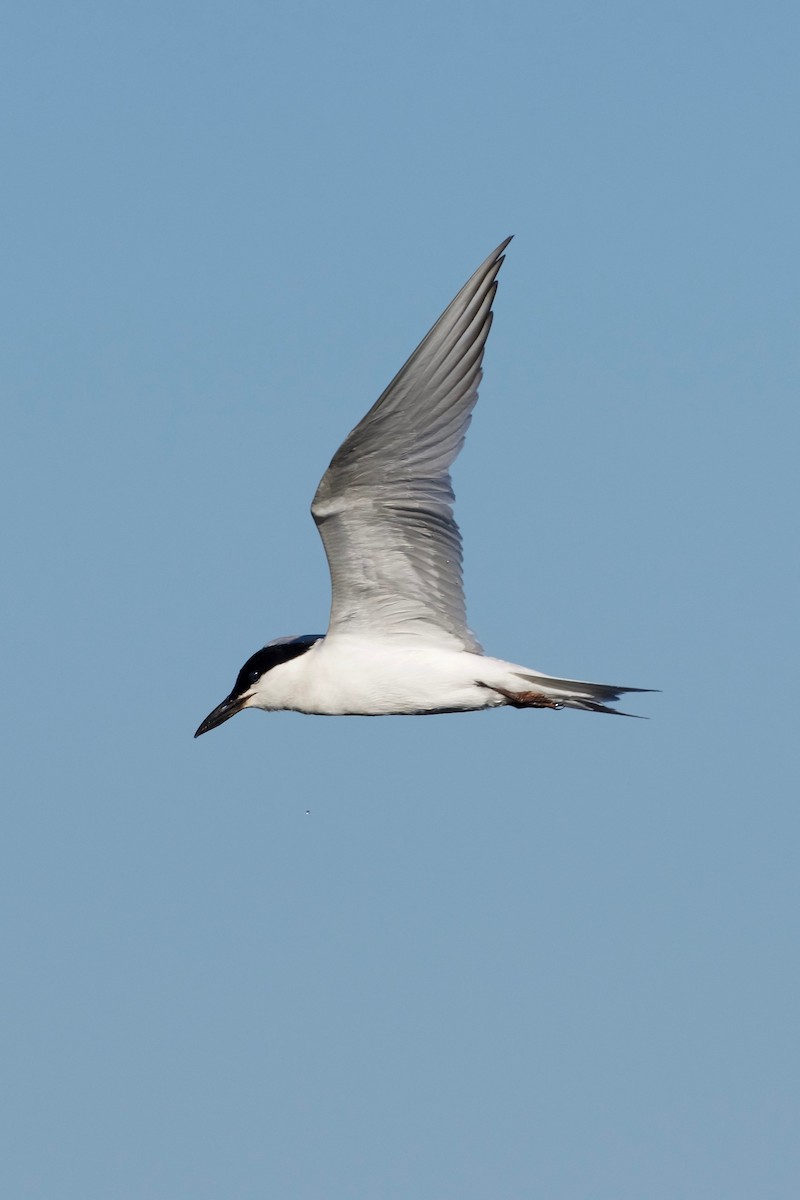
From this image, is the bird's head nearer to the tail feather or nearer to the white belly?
the white belly

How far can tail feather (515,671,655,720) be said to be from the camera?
33.9 feet

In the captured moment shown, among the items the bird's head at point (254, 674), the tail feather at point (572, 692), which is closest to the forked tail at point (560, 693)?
the tail feather at point (572, 692)

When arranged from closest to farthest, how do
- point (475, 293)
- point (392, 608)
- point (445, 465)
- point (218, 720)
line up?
1. point (475, 293)
2. point (445, 465)
3. point (392, 608)
4. point (218, 720)

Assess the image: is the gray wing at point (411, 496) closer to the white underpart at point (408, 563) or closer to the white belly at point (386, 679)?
the white underpart at point (408, 563)

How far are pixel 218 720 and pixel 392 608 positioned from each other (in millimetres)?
1791

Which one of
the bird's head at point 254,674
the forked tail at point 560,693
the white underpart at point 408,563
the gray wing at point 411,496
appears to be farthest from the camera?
the bird's head at point 254,674

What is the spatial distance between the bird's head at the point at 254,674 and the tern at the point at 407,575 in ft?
0.04

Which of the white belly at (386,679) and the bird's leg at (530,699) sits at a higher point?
the white belly at (386,679)

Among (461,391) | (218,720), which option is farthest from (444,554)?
(218,720)

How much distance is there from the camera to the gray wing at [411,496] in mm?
9414

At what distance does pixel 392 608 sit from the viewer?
35.4 feet

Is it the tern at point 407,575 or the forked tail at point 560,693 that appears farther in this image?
the forked tail at point 560,693

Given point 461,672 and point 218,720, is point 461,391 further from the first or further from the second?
point 218,720

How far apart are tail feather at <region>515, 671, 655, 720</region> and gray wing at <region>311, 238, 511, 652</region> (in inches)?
24.2
